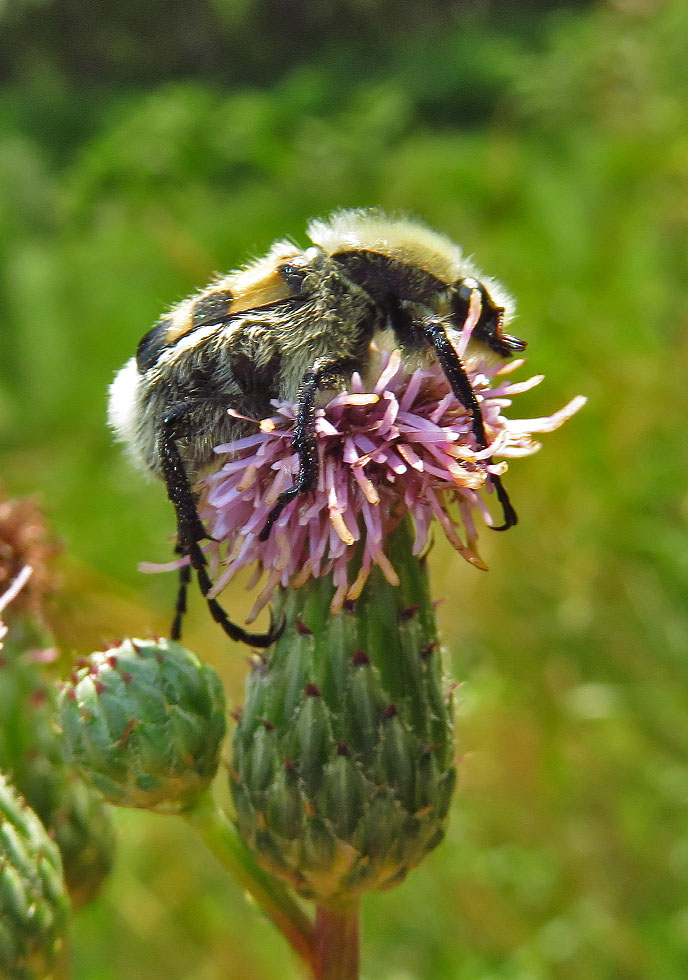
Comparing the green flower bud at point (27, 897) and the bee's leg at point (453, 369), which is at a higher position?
the bee's leg at point (453, 369)

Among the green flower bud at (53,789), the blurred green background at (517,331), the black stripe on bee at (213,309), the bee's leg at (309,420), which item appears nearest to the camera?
the bee's leg at (309,420)

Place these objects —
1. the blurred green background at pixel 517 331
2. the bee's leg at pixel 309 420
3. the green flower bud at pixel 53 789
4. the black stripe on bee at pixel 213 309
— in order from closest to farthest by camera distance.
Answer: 1. the bee's leg at pixel 309 420
2. the black stripe on bee at pixel 213 309
3. the green flower bud at pixel 53 789
4. the blurred green background at pixel 517 331

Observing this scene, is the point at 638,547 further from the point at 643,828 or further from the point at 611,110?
the point at 611,110

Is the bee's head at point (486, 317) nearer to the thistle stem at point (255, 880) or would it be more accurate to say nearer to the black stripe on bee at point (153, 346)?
the black stripe on bee at point (153, 346)

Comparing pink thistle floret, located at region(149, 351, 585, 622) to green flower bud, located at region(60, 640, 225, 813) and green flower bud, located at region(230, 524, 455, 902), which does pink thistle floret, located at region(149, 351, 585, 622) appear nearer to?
green flower bud, located at region(230, 524, 455, 902)

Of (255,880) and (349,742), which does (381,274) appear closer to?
(349,742)

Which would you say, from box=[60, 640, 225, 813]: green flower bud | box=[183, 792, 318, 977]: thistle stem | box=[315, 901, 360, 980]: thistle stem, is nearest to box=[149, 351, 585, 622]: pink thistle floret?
box=[60, 640, 225, 813]: green flower bud

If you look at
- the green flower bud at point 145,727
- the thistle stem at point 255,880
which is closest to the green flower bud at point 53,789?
the green flower bud at point 145,727
